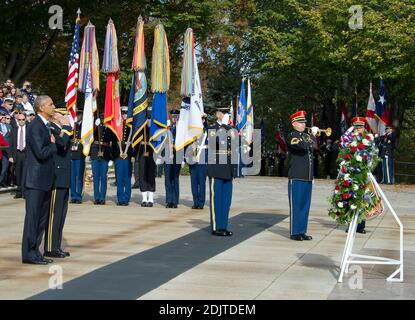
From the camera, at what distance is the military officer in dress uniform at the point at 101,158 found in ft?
53.5

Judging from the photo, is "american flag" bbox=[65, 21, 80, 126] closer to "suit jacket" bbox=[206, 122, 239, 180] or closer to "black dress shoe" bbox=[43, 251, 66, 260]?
"suit jacket" bbox=[206, 122, 239, 180]

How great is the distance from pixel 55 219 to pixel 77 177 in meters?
6.89

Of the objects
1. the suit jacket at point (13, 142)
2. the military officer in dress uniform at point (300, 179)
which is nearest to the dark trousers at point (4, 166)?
the suit jacket at point (13, 142)

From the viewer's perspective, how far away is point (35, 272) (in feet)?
28.1

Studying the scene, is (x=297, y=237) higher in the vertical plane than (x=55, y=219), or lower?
lower

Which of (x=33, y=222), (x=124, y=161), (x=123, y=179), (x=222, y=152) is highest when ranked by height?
(x=222, y=152)

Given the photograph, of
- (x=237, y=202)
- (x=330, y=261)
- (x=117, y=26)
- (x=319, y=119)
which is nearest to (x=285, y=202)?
(x=237, y=202)

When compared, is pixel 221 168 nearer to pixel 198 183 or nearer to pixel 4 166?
pixel 198 183

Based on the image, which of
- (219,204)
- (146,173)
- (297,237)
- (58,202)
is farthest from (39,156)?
(146,173)

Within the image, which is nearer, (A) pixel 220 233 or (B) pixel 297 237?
(B) pixel 297 237

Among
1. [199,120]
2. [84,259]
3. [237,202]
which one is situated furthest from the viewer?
[237,202]

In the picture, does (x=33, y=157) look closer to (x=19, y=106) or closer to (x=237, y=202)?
(x=237, y=202)

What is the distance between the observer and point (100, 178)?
16.4 metres
